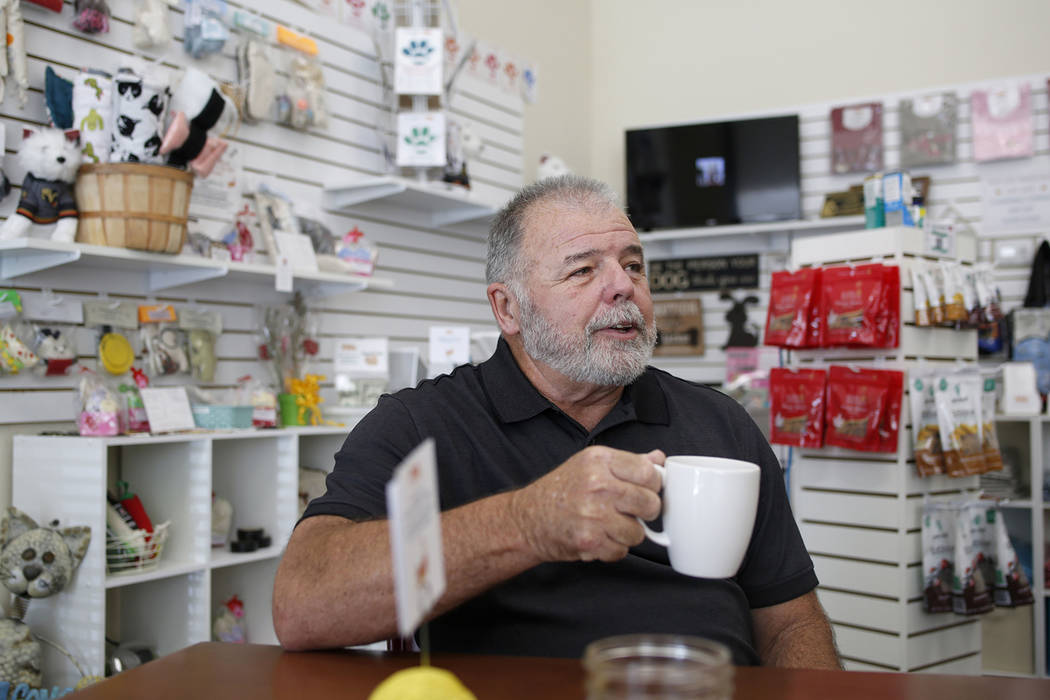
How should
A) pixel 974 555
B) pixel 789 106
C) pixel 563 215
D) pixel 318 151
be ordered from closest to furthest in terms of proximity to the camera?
1. pixel 563 215
2. pixel 974 555
3. pixel 318 151
4. pixel 789 106

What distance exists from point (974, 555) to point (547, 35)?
412cm

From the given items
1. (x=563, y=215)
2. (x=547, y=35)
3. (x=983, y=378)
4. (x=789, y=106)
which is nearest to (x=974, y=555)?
(x=983, y=378)

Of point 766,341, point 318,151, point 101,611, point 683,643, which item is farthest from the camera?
point 318,151

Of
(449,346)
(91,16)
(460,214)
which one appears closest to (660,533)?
(91,16)

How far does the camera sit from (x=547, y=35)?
5.86 metres

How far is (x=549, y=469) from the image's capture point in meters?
1.49

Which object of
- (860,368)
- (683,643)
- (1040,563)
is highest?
(860,368)

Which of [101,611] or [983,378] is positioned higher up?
[983,378]

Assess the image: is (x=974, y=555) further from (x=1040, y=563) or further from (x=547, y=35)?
(x=547, y=35)

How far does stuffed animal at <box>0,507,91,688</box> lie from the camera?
232 centimetres

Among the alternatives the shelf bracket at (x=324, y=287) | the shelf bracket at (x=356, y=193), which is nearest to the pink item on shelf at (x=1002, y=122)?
the shelf bracket at (x=356, y=193)

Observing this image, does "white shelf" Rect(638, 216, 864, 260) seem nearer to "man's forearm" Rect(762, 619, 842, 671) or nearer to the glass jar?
"man's forearm" Rect(762, 619, 842, 671)

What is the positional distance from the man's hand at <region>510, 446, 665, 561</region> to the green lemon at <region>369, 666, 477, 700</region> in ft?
1.12

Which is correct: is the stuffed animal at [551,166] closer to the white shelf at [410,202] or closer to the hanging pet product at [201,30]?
the white shelf at [410,202]
